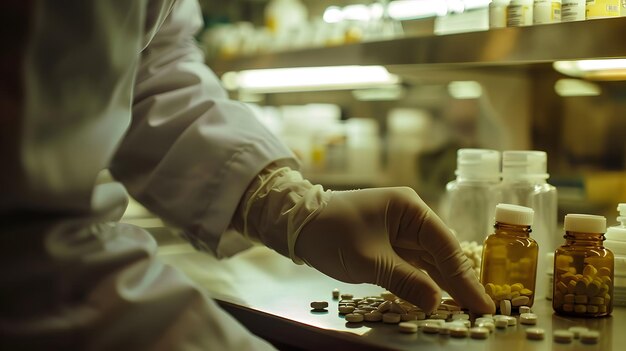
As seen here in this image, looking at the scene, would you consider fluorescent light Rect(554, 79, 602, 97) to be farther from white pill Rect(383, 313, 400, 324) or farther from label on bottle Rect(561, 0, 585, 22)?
white pill Rect(383, 313, 400, 324)

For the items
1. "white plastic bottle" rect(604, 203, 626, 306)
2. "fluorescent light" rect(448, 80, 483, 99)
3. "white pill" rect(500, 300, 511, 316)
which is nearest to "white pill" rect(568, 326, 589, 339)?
"white pill" rect(500, 300, 511, 316)

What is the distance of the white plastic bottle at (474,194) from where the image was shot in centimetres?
123

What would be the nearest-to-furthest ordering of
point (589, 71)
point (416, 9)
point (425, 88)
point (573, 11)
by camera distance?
point (573, 11) → point (416, 9) → point (589, 71) → point (425, 88)

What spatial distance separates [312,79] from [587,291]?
1.43 meters

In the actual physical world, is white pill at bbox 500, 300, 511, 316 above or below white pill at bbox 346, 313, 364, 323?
below

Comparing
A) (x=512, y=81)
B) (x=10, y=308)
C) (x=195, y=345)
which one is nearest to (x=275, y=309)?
(x=195, y=345)

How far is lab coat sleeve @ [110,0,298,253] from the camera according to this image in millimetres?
1169

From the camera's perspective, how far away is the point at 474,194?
1264mm

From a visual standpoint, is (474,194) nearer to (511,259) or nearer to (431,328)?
(511,259)

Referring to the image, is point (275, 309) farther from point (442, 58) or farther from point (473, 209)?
point (442, 58)

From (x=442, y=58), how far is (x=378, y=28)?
529 mm

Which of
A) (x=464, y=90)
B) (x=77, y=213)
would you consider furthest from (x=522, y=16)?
(x=464, y=90)

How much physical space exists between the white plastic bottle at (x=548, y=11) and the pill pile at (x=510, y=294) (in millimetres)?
453

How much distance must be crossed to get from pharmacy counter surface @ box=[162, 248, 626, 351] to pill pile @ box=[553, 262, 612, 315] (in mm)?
20
